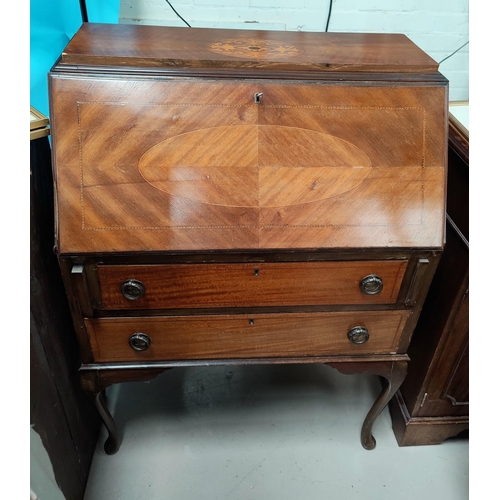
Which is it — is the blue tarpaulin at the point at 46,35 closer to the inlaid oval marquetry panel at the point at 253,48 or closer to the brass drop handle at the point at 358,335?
the inlaid oval marquetry panel at the point at 253,48

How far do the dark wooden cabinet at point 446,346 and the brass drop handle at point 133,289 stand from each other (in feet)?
2.83

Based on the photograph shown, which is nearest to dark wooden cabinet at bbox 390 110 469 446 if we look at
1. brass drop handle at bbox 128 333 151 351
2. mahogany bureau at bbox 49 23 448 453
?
mahogany bureau at bbox 49 23 448 453

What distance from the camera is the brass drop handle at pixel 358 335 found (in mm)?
1183

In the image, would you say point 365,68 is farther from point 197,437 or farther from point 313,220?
point 197,437

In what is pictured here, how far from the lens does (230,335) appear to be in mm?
1180

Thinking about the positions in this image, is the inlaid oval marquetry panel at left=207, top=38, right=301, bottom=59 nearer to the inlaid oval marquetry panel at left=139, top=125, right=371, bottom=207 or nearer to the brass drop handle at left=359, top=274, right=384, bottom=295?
the inlaid oval marquetry panel at left=139, top=125, right=371, bottom=207

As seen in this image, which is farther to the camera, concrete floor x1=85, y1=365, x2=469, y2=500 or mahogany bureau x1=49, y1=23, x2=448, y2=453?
concrete floor x1=85, y1=365, x2=469, y2=500

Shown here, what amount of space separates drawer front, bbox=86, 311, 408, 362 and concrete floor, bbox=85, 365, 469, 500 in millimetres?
499

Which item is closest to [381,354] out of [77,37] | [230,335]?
[230,335]

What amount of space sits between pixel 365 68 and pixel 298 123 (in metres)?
0.22

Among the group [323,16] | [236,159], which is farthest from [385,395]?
[323,16]

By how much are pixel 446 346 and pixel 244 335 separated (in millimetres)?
633

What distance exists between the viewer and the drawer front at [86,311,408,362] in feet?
3.75
